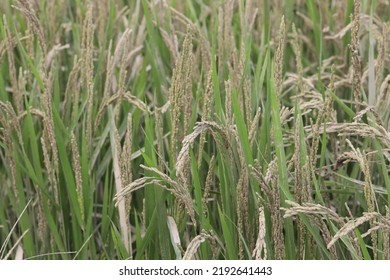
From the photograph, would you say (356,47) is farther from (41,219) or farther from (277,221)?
(41,219)

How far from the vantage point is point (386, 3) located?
2.52 meters

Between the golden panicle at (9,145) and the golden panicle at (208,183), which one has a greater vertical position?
the golden panicle at (9,145)

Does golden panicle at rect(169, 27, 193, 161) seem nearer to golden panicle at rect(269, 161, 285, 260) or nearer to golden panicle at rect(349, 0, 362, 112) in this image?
golden panicle at rect(269, 161, 285, 260)

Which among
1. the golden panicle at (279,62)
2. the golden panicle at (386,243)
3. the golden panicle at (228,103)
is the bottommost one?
the golden panicle at (386,243)

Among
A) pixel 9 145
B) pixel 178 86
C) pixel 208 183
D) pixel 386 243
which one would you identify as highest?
pixel 178 86

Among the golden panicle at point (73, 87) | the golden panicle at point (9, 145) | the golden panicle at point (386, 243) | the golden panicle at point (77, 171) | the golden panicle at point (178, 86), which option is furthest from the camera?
the golden panicle at point (73, 87)

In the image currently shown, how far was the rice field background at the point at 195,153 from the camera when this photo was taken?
159cm

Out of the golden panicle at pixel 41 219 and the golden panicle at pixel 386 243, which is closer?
the golden panicle at pixel 386 243

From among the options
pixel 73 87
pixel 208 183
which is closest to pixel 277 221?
pixel 208 183

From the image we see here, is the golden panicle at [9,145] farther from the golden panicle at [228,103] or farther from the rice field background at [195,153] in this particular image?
the golden panicle at [228,103]

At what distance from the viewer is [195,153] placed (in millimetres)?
1971

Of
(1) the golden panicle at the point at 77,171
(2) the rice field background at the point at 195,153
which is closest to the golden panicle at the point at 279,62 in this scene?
(2) the rice field background at the point at 195,153

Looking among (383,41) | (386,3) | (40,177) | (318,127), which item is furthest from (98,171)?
(386,3)
